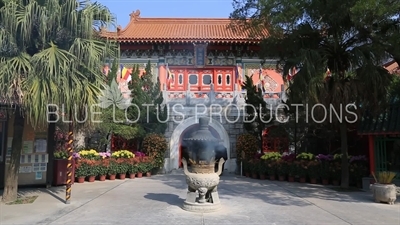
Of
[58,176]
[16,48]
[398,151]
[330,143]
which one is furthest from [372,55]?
[58,176]

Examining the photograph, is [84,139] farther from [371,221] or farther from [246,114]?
[371,221]

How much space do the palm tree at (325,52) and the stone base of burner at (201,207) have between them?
444cm

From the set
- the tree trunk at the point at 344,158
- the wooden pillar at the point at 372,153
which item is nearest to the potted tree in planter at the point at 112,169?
Result: the tree trunk at the point at 344,158

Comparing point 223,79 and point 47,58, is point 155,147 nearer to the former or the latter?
point 223,79

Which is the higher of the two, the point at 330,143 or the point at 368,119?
the point at 368,119

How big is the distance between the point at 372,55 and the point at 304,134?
4.93 metres

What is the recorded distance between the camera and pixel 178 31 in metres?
20.2

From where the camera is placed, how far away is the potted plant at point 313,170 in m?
12.2

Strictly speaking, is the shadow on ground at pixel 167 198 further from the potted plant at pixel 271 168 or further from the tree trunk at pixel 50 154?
the potted plant at pixel 271 168

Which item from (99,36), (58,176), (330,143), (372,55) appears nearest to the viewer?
(99,36)

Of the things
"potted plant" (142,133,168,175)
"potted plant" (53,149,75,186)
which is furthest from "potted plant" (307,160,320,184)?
"potted plant" (53,149,75,186)

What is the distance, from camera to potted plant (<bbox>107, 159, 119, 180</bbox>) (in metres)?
13.0

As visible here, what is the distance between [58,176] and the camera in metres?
10.9

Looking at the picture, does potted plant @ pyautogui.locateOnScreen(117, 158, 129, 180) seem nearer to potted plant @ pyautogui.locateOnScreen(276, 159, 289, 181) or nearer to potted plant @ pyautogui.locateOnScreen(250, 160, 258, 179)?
potted plant @ pyautogui.locateOnScreen(250, 160, 258, 179)
